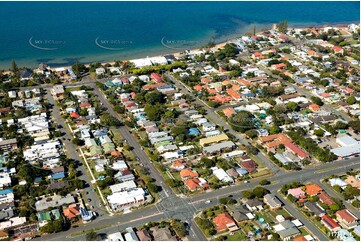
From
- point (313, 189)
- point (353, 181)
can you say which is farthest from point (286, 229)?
point (353, 181)

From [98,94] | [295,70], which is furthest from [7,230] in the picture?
[295,70]

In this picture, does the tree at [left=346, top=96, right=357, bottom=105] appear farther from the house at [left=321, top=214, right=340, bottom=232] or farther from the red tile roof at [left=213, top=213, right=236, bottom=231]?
the red tile roof at [left=213, top=213, right=236, bottom=231]

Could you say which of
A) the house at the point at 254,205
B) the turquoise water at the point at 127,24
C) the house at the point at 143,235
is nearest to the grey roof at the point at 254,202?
the house at the point at 254,205

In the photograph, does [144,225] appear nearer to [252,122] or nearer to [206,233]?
[206,233]

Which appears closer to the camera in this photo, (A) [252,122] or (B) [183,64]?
(A) [252,122]

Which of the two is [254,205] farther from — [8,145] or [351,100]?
[351,100]

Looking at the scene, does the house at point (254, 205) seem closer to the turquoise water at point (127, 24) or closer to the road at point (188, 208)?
the road at point (188, 208)

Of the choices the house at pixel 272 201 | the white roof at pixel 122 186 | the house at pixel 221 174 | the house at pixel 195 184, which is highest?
the white roof at pixel 122 186
